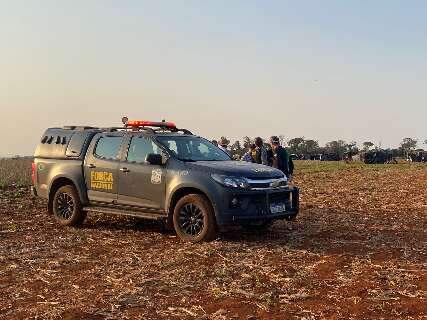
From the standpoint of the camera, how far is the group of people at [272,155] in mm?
13172

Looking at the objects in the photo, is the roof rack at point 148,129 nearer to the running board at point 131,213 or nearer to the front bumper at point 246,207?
the running board at point 131,213

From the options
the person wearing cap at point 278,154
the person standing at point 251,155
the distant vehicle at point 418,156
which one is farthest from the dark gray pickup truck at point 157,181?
the distant vehicle at point 418,156

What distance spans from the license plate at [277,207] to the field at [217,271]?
21.6 inches

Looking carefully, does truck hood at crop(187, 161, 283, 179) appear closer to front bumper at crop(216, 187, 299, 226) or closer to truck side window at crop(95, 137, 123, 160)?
front bumper at crop(216, 187, 299, 226)

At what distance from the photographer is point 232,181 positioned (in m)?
9.03

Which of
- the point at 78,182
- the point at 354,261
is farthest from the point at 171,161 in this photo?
the point at 354,261

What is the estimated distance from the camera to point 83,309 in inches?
222

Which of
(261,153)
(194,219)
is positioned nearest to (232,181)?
(194,219)

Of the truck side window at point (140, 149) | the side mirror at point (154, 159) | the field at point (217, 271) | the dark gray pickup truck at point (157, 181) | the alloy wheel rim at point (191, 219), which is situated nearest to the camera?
the field at point (217, 271)

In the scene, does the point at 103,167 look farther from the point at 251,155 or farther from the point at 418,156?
the point at 418,156

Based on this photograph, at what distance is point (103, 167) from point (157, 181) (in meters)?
1.40

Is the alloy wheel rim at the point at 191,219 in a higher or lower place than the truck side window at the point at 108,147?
lower

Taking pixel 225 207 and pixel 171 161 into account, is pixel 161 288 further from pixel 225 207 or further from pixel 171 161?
pixel 171 161

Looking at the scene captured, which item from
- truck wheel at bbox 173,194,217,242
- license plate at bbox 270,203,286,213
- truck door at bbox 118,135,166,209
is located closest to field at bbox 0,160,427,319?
truck wheel at bbox 173,194,217,242
